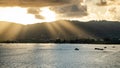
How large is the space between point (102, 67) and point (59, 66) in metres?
15.4

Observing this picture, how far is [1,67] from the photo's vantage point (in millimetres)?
148875

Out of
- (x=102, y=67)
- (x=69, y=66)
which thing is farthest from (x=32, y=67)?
(x=102, y=67)

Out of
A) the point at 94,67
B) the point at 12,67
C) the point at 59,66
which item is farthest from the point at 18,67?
the point at 94,67

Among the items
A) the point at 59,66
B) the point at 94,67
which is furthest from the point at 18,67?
the point at 94,67

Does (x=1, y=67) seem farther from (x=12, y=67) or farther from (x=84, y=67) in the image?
(x=84, y=67)

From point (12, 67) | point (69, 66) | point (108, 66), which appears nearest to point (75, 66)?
point (69, 66)

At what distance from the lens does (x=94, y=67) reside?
151m

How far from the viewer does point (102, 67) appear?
497ft

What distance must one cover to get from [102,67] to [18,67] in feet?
97.8

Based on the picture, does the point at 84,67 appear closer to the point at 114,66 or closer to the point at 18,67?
the point at 114,66

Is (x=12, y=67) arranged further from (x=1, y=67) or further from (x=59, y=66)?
(x=59, y=66)

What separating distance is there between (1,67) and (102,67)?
35.7 metres

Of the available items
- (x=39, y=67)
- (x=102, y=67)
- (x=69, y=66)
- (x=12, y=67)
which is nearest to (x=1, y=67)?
(x=12, y=67)

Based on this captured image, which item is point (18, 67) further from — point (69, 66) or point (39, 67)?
point (69, 66)
